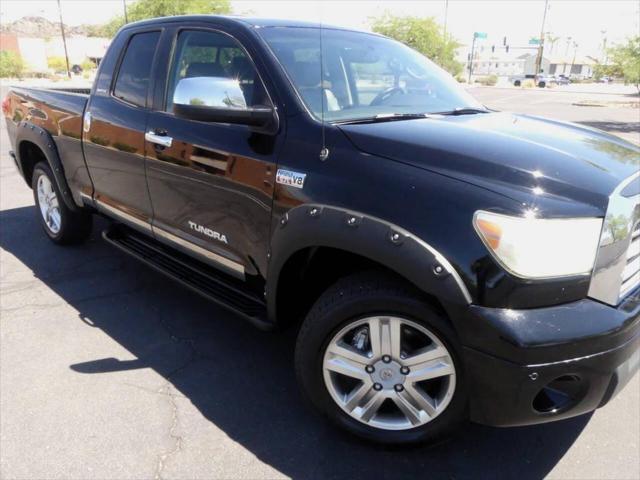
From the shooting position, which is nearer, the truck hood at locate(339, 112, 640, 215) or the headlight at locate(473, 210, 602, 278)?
→ the headlight at locate(473, 210, 602, 278)

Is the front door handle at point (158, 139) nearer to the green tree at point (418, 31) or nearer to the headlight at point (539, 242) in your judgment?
the headlight at point (539, 242)

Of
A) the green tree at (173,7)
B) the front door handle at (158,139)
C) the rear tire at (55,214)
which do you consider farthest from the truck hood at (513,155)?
the green tree at (173,7)

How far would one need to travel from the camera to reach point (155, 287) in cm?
419

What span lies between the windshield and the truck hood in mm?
315

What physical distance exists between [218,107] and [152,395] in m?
1.53

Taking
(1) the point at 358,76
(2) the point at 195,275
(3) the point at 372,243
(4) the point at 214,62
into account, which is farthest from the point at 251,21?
(3) the point at 372,243

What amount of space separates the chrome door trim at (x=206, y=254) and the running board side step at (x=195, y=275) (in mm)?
119

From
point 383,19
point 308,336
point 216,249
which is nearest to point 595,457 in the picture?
point 308,336

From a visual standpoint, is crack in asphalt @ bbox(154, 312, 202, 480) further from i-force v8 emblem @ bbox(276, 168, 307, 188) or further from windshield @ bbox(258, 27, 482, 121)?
windshield @ bbox(258, 27, 482, 121)

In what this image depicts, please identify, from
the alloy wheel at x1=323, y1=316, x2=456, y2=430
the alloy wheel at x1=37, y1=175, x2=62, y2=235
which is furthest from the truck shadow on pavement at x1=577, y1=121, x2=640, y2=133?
the alloy wheel at x1=323, y1=316, x2=456, y2=430

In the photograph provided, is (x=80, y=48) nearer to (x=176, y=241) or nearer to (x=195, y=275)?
(x=176, y=241)

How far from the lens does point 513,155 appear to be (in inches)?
84.4

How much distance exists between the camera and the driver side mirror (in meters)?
2.47

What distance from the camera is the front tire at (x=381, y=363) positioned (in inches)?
83.8
